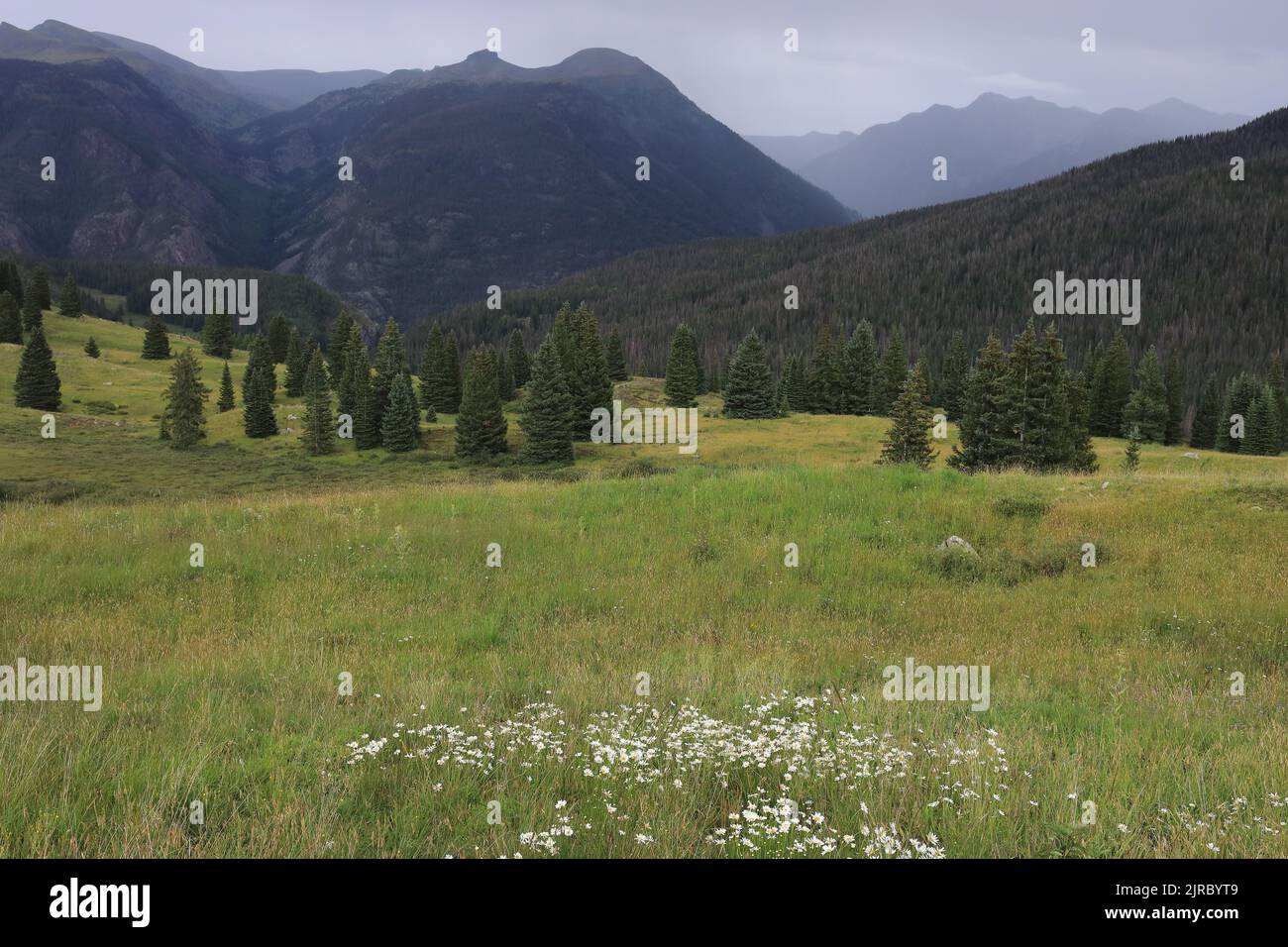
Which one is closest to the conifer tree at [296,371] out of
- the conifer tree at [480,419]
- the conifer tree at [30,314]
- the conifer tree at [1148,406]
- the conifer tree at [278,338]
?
the conifer tree at [278,338]

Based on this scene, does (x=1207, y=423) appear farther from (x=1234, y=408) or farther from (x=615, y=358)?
(x=615, y=358)

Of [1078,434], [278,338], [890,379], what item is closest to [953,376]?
[890,379]

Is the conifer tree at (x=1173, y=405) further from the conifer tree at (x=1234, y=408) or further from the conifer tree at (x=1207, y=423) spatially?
the conifer tree at (x=1234, y=408)

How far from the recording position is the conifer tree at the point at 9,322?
9481 centimetres

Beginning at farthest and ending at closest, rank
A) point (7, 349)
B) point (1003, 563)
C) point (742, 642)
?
point (7, 349)
point (1003, 563)
point (742, 642)

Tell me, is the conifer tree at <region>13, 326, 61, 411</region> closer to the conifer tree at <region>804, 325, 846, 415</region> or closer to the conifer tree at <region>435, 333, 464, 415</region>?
the conifer tree at <region>435, 333, 464, 415</region>

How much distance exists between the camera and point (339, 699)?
21.2ft

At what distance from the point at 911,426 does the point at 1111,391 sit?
4740cm

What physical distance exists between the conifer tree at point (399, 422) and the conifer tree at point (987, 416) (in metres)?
46.5

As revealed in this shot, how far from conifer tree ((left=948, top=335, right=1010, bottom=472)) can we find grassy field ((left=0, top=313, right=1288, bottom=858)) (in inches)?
777

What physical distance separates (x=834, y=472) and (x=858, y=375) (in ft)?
220
